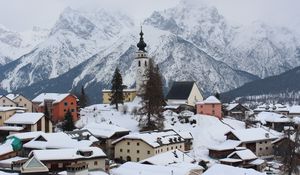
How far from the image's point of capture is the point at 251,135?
92.7 meters

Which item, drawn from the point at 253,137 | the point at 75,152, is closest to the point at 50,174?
the point at 75,152

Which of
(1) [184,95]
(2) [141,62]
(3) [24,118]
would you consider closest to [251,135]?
(1) [184,95]

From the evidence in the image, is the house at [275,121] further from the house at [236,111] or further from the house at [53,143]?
the house at [53,143]

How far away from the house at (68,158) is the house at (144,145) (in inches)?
426

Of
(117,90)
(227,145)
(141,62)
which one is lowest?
(227,145)

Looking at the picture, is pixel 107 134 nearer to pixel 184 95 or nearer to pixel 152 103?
pixel 152 103

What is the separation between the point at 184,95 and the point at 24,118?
37.6 m

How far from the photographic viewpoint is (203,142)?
9150cm

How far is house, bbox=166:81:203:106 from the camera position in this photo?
113375 mm

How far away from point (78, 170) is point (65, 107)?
1721 inches

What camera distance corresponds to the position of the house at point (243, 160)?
265ft

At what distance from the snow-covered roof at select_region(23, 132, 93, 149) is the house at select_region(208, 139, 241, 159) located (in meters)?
21.6

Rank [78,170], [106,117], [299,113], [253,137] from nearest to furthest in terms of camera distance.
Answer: [78,170] < [253,137] < [106,117] < [299,113]

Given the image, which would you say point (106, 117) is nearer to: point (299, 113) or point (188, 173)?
point (188, 173)
